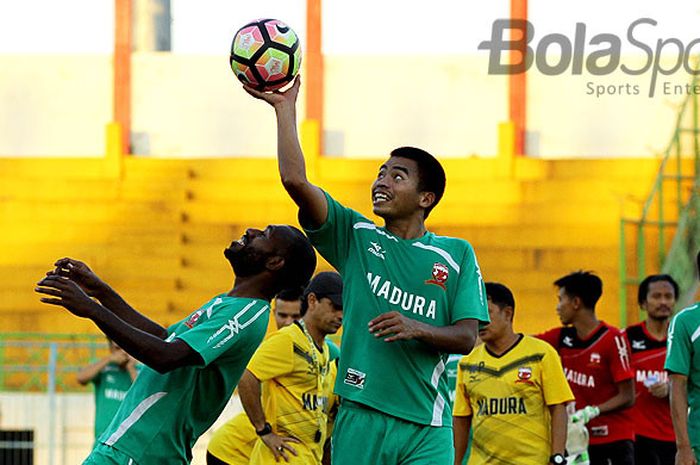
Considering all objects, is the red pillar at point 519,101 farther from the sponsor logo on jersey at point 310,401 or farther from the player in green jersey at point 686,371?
the sponsor logo on jersey at point 310,401

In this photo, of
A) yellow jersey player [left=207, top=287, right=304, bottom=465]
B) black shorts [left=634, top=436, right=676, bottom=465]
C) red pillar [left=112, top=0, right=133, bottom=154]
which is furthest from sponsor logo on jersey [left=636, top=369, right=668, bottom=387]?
red pillar [left=112, top=0, right=133, bottom=154]

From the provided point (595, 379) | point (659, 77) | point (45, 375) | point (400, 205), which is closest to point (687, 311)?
point (595, 379)

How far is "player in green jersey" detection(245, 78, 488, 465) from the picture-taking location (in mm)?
5613

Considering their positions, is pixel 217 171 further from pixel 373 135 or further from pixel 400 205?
pixel 400 205

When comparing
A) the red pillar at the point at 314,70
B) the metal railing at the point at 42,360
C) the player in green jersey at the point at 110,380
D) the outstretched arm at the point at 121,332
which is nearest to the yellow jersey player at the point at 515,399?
the outstretched arm at the point at 121,332

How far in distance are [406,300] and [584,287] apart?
4.32 metres

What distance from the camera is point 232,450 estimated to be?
29.4ft

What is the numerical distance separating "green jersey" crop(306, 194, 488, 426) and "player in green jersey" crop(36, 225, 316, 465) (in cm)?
20

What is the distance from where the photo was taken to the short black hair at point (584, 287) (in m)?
9.74

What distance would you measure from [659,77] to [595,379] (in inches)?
567

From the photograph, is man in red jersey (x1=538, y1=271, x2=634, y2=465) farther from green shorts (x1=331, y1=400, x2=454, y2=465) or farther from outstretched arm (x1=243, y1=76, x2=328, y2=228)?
outstretched arm (x1=243, y1=76, x2=328, y2=228)

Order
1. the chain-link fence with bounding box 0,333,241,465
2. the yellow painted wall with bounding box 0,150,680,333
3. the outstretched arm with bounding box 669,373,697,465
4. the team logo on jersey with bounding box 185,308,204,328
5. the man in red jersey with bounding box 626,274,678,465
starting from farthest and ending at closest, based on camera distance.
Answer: the yellow painted wall with bounding box 0,150,680,333 → the chain-link fence with bounding box 0,333,241,465 → the man in red jersey with bounding box 626,274,678,465 → the outstretched arm with bounding box 669,373,697,465 → the team logo on jersey with bounding box 185,308,204,328

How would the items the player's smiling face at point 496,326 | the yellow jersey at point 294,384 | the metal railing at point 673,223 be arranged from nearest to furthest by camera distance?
the yellow jersey at point 294,384 → the player's smiling face at point 496,326 → the metal railing at point 673,223

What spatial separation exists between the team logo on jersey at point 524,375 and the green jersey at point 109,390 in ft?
13.9
